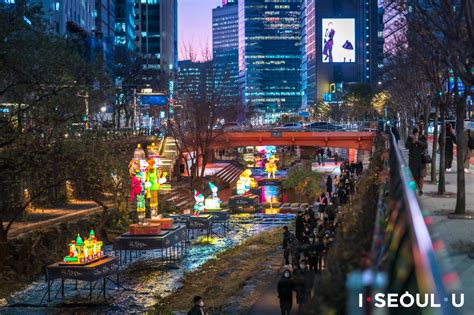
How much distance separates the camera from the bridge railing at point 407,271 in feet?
10.8

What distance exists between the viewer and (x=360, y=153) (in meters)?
83.6

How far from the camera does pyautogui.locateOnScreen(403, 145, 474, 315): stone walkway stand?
10680 mm

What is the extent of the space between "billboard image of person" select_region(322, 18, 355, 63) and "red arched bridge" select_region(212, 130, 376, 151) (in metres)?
62.2

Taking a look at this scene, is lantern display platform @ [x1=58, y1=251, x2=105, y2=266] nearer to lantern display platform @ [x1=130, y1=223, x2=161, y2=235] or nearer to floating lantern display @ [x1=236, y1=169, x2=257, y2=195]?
lantern display platform @ [x1=130, y1=223, x2=161, y2=235]

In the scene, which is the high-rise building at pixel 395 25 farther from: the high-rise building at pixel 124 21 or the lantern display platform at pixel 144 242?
the high-rise building at pixel 124 21

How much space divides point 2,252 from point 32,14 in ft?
30.4

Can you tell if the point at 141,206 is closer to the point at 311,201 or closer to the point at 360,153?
the point at 311,201

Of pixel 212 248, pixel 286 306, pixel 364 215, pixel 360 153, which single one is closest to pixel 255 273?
pixel 212 248

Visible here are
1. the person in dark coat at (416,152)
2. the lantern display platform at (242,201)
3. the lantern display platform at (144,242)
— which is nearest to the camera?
the person in dark coat at (416,152)

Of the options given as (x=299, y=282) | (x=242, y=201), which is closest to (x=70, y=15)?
(x=242, y=201)

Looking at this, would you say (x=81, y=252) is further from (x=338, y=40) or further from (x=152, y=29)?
(x=152, y=29)

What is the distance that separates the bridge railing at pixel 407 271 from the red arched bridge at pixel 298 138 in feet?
192

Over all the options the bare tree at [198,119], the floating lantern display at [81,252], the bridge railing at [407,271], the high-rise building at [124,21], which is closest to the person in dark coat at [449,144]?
the floating lantern display at [81,252]

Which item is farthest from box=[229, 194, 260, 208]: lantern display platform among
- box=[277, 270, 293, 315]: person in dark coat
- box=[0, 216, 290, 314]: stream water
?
box=[277, 270, 293, 315]: person in dark coat
